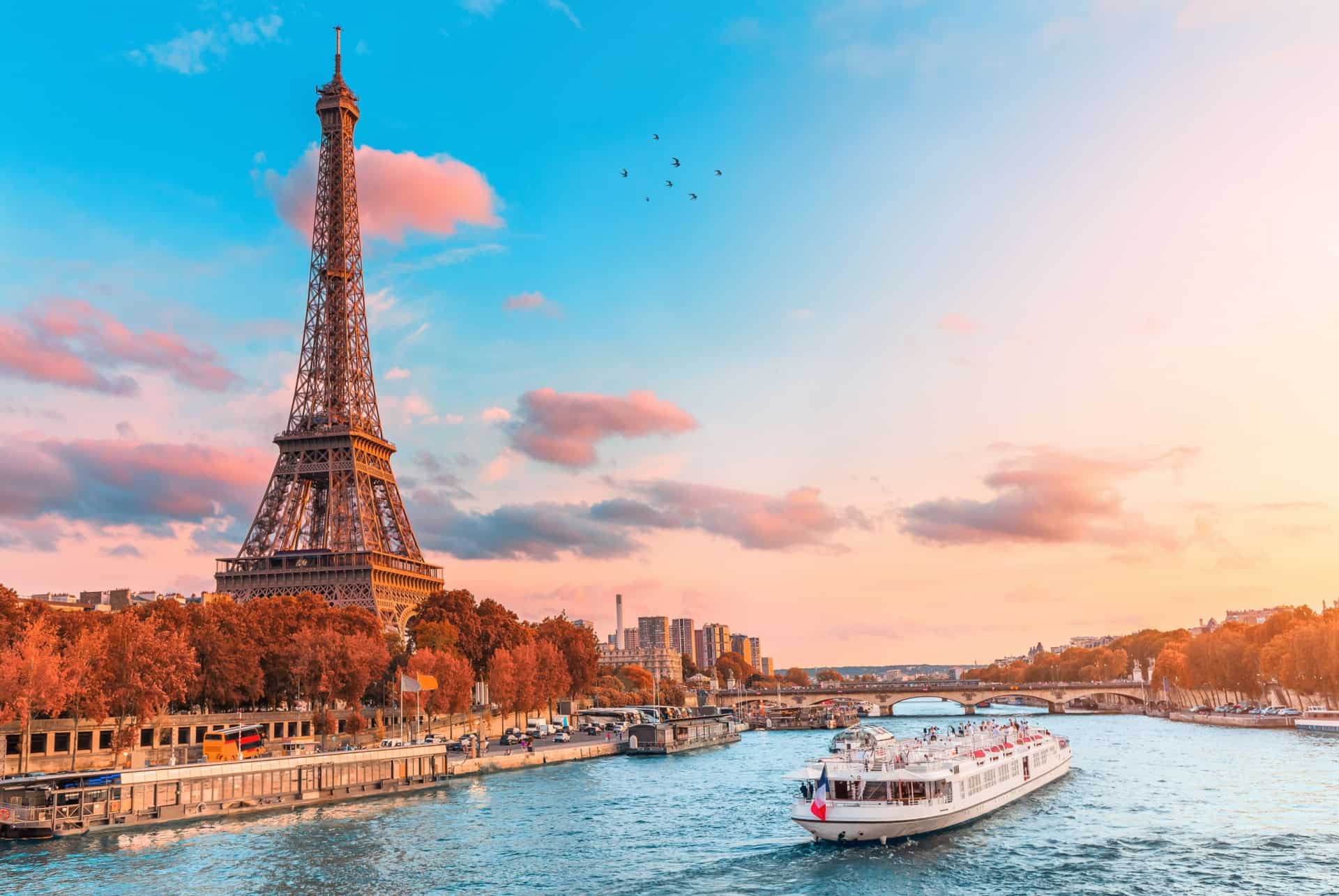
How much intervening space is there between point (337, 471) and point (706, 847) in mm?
96120

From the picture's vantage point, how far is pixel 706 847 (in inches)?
2062

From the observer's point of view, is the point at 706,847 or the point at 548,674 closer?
the point at 706,847

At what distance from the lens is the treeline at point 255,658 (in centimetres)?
7638

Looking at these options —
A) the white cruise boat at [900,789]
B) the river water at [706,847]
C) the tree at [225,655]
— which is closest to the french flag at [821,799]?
the white cruise boat at [900,789]

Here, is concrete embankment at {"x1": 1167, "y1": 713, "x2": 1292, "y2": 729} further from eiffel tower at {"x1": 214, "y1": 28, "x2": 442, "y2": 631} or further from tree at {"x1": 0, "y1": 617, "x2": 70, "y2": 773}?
tree at {"x1": 0, "y1": 617, "x2": 70, "y2": 773}

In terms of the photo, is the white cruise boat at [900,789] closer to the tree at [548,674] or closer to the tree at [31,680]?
the tree at [31,680]

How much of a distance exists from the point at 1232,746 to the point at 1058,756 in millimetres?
32457

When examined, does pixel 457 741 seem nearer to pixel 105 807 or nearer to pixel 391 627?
pixel 391 627

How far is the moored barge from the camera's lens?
5741cm

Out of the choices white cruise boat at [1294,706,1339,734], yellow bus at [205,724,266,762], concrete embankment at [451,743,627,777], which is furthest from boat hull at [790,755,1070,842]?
white cruise boat at [1294,706,1339,734]

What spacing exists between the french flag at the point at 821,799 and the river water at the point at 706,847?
1.65 m

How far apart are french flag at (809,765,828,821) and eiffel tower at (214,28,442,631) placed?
8386 centimetres

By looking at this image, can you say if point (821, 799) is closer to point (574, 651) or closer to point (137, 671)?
point (137, 671)

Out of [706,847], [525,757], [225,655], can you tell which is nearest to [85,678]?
[225,655]
